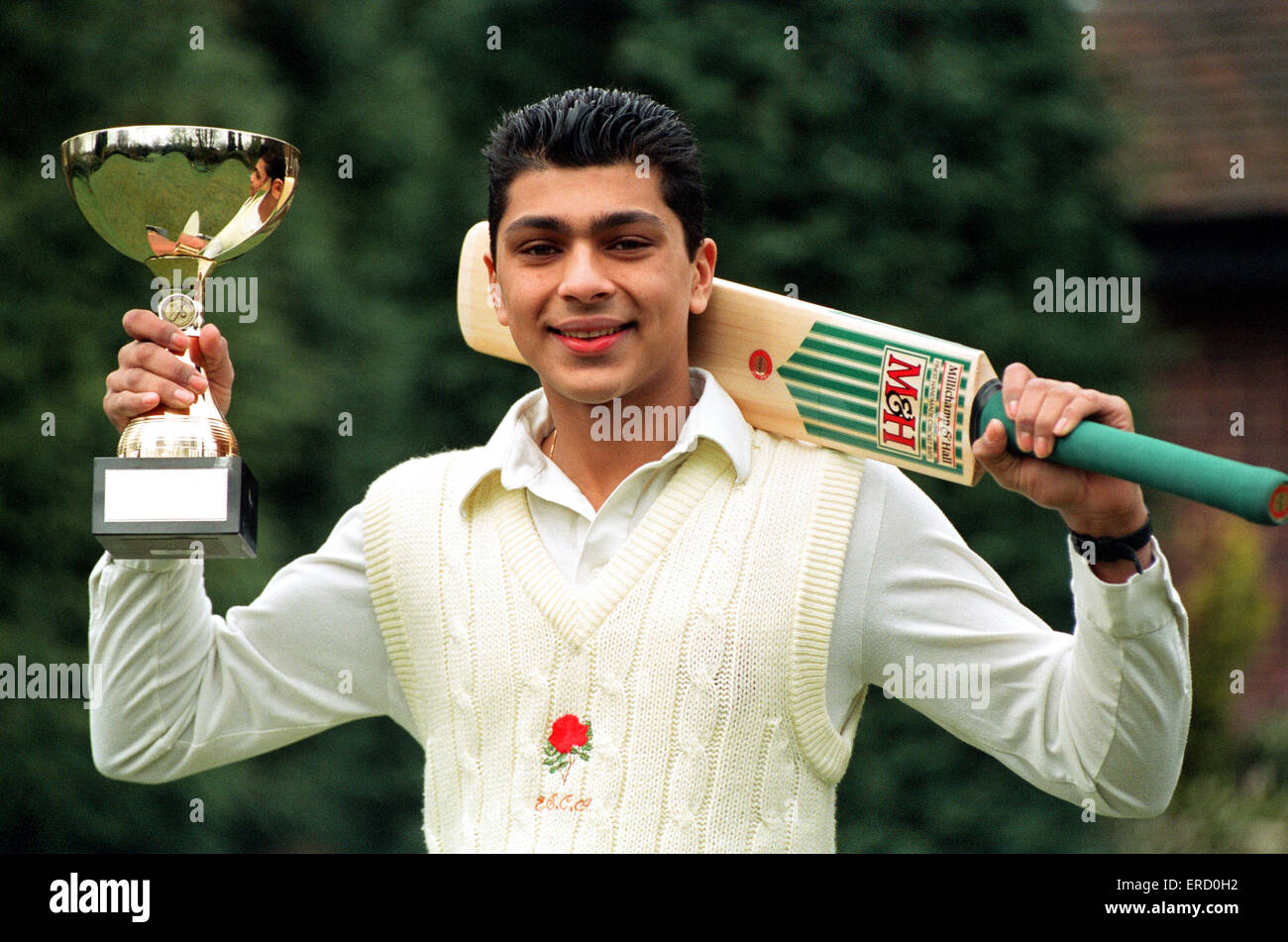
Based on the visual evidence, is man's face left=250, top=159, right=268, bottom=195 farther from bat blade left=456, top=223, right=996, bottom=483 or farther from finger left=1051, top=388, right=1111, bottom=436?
finger left=1051, top=388, right=1111, bottom=436

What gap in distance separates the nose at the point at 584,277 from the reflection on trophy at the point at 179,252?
0.50m

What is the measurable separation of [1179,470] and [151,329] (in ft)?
4.49

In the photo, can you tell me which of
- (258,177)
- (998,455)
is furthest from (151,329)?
(998,455)

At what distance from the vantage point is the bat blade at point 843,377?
2.31m

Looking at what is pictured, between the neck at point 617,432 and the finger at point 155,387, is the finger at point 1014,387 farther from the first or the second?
the finger at point 155,387

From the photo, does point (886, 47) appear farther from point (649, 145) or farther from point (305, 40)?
point (649, 145)

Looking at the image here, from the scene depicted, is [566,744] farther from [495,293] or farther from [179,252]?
[179,252]

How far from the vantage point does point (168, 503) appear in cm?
225

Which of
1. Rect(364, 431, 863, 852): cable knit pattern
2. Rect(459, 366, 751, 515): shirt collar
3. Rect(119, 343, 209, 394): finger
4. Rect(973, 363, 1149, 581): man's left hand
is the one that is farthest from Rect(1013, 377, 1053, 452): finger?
Rect(119, 343, 209, 394): finger
